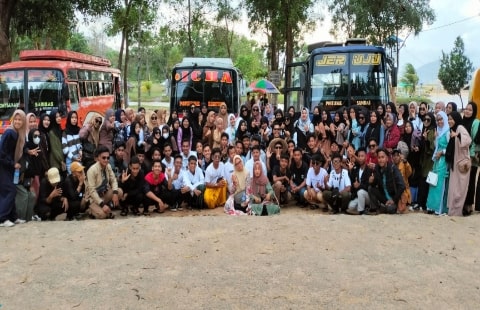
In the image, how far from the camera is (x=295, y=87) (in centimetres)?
1180

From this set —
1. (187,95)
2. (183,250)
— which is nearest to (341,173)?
(183,250)

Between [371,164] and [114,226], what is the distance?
3.84 metres

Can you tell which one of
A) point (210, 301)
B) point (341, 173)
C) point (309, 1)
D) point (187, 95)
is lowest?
point (210, 301)

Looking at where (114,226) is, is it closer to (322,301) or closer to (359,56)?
(322,301)

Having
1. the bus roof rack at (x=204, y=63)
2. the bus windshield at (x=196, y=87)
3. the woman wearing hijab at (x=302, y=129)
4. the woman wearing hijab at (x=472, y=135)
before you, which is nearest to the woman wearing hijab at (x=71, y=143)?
the woman wearing hijab at (x=302, y=129)

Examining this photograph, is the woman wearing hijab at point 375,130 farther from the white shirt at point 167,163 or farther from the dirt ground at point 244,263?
the white shirt at point 167,163

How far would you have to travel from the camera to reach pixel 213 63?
14.0 meters

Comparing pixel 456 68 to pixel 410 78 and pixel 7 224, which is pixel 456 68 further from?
pixel 7 224

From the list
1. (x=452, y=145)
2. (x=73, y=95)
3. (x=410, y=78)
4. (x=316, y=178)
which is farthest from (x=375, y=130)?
(x=410, y=78)

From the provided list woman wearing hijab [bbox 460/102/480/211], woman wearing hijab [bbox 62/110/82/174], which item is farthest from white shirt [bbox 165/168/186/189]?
woman wearing hijab [bbox 460/102/480/211]

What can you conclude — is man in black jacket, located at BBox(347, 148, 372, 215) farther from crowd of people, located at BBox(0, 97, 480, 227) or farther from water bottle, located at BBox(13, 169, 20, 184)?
water bottle, located at BBox(13, 169, 20, 184)

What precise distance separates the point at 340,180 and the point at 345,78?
14.3 ft

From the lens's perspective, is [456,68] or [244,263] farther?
[456,68]

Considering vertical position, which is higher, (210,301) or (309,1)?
(309,1)
